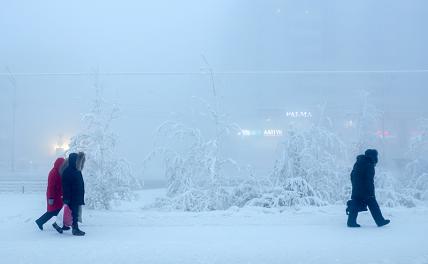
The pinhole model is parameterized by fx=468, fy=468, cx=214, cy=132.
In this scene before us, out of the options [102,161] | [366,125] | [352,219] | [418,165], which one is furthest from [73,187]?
[418,165]

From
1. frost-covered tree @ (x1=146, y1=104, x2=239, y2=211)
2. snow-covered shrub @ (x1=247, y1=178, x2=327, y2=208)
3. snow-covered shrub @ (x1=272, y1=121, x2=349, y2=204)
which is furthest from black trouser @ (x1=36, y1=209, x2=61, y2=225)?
snow-covered shrub @ (x1=272, y1=121, x2=349, y2=204)

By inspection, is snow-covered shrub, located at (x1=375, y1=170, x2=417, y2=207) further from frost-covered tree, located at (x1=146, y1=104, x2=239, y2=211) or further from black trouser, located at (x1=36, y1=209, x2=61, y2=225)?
black trouser, located at (x1=36, y1=209, x2=61, y2=225)

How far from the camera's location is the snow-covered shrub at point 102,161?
12.7 metres

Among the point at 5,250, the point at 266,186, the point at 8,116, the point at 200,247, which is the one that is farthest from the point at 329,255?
the point at 8,116

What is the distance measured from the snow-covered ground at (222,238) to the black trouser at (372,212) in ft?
0.69

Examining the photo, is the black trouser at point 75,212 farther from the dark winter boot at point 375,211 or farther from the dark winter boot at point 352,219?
the dark winter boot at point 375,211

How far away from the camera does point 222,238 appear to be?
9.05 metres

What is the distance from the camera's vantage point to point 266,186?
14.1 m

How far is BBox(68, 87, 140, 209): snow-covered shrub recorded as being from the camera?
12689 mm

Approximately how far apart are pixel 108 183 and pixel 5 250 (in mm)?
4901

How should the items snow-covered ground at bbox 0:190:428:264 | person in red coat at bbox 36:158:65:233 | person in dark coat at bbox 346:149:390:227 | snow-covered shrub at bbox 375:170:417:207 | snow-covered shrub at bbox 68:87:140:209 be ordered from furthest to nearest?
snow-covered shrub at bbox 375:170:417:207 < snow-covered shrub at bbox 68:87:140:209 < person in dark coat at bbox 346:149:390:227 < person in red coat at bbox 36:158:65:233 < snow-covered ground at bbox 0:190:428:264

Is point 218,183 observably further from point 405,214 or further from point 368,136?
point 368,136

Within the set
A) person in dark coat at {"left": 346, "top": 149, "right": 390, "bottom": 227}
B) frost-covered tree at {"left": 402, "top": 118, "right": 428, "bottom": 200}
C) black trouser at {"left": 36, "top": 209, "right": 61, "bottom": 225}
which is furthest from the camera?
frost-covered tree at {"left": 402, "top": 118, "right": 428, "bottom": 200}

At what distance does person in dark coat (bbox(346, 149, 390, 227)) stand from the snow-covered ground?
37 cm
